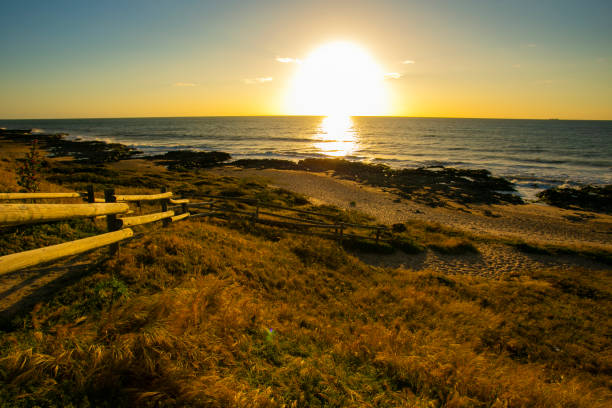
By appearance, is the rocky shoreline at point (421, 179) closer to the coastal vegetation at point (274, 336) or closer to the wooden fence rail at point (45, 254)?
the coastal vegetation at point (274, 336)

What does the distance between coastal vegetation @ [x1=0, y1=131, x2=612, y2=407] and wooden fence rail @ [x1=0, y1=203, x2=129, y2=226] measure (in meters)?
1.35

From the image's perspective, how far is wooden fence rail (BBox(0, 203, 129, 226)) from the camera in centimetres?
275

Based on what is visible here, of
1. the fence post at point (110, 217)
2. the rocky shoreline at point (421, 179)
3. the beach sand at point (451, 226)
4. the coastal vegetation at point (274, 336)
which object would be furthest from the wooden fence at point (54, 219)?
the rocky shoreline at point (421, 179)

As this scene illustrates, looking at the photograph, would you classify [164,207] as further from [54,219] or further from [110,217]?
[54,219]

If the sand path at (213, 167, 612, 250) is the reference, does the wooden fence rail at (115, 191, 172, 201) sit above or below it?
above

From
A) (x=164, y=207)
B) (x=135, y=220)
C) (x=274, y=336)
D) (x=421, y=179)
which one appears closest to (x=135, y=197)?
(x=135, y=220)

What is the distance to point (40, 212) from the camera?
3.19m

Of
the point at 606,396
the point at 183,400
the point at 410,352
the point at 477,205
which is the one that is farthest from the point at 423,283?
the point at 477,205

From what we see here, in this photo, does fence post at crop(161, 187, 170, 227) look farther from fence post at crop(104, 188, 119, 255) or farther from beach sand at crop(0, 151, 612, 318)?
fence post at crop(104, 188, 119, 255)

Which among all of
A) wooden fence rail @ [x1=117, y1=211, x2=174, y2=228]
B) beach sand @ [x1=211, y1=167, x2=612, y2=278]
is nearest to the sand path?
beach sand @ [x1=211, y1=167, x2=612, y2=278]

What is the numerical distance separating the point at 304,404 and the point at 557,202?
34980 millimetres

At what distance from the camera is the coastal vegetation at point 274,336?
2693 mm

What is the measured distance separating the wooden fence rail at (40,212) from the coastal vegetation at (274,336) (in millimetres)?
1353

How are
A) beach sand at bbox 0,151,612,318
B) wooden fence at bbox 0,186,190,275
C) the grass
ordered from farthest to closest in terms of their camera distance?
beach sand at bbox 0,151,612,318
wooden fence at bbox 0,186,190,275
the grass
